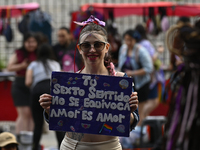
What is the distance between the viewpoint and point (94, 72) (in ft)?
11.5

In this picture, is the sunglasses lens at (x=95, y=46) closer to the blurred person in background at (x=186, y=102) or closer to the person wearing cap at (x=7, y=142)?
the blurred person in background at (x=186, y=102)

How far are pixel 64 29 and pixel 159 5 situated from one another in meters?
2.66

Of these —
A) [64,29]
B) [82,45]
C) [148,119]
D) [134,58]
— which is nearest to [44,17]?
[64,29]

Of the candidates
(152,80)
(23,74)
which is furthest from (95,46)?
(152,80)

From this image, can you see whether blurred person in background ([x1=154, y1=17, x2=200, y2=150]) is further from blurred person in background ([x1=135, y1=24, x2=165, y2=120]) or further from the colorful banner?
blurred person in background ([x1=135, y1=24, x2=165, y2=120])

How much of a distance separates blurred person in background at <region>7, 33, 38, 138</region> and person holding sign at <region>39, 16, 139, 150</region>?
3664 mm

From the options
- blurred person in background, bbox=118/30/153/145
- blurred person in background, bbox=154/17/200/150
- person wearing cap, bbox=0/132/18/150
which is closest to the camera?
blurred person in background, bbox=154/17/200/150

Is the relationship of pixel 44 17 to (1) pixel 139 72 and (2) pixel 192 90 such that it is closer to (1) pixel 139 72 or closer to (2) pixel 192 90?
(1) pixel 139 72

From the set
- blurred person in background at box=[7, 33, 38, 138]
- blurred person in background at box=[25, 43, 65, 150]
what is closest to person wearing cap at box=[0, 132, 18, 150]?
blurred person in background at box=[25, 43, 65, 150]

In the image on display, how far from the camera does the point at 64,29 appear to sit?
826 centimetres

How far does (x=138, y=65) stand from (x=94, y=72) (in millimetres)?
4082

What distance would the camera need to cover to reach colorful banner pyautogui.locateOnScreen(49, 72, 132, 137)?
318 cm

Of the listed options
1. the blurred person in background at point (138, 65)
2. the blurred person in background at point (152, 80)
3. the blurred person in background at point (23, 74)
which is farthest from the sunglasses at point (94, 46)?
the blurred person in background at point (152, 80)

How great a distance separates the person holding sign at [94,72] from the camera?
10.7 ft
